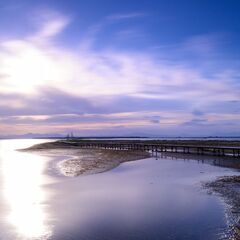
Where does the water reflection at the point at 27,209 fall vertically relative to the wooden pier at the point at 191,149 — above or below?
below

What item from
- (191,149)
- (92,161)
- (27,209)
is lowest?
(27,209)

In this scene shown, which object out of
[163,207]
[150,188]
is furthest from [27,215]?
[150,188]

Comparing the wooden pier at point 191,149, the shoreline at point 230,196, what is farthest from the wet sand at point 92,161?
the shoreline at point 230,196

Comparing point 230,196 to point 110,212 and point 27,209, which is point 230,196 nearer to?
point 110,212

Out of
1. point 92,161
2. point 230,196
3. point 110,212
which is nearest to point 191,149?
point 92,161

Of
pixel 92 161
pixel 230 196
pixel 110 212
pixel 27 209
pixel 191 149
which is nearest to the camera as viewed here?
pixel 110 212

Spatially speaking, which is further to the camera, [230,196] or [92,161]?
[92,161]

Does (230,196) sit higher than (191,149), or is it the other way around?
(191,149)

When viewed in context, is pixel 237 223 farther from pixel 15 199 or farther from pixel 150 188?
pixel 15 199

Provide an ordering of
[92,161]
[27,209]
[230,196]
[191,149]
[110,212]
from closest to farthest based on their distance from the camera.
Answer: [110,212] < [27,209] < [230,196] < [92,161] < [191,149]

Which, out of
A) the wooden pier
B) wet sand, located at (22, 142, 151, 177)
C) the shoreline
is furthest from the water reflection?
the wooden pier

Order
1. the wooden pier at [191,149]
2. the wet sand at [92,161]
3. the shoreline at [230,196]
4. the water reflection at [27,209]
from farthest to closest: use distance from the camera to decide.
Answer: the wooden pier at [191,149], the wet sand at [92,161], the water reflection at [27,209], the shoreline at [230,196]

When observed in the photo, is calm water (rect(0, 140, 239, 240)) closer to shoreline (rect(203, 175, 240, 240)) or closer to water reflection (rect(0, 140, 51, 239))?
water reflection (rect(0, 140, 51, 239))

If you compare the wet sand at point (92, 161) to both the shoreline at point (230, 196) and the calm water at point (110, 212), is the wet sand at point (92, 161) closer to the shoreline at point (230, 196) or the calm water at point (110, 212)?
the calm water at point (110, 212)
